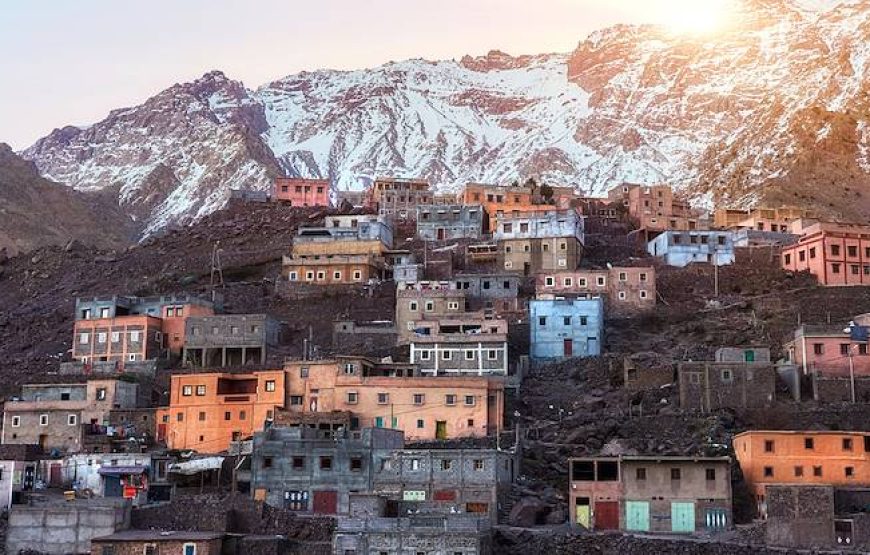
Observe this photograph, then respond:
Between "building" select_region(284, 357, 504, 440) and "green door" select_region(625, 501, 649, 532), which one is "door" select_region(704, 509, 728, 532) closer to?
"green door" select_region(625, 501, 649, 532)

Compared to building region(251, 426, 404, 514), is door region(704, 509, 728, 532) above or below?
below

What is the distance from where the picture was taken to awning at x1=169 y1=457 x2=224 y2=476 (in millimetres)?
62625

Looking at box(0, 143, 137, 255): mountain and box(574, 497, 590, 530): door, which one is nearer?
box(574, 497, 590, 530): door

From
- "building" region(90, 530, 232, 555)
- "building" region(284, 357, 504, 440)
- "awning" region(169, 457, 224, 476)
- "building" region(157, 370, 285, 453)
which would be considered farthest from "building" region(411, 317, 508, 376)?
"building" region(90, 530, 232, 555)

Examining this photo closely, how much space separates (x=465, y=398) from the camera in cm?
6562

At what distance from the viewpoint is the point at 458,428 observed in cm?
6525

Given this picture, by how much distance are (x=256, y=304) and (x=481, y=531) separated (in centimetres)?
3960

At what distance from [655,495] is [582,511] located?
3.10 m

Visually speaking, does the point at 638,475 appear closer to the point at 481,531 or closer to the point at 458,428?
the point at 481,531

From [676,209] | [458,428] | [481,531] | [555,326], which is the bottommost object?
[481,531]

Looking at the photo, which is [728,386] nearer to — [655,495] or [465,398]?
[655,495]

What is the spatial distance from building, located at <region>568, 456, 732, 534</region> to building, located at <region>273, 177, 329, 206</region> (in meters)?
66.2

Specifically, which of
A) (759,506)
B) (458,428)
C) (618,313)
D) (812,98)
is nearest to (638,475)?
(759,506)

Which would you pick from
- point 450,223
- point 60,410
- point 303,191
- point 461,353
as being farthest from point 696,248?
point 60,410
